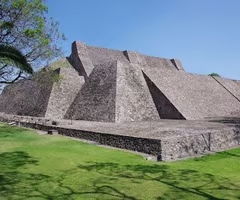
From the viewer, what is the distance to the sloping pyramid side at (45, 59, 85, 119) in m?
19.9

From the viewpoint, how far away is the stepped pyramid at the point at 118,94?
1678 centimetres

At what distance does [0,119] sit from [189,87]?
14.9 metres

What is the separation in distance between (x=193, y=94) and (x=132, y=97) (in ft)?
20.3

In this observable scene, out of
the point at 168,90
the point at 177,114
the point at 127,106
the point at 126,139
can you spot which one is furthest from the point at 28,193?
the point at 168,90

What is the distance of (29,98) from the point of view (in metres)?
23.3

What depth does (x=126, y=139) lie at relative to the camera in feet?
31.3

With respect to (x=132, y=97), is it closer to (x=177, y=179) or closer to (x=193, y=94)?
(x=193, y=94)

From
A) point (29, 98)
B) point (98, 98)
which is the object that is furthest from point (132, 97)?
point (29, 98)

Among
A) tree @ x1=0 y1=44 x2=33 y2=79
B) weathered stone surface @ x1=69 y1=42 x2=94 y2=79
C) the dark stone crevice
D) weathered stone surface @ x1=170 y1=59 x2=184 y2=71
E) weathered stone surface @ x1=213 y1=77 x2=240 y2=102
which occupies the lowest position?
the dark stone crevice

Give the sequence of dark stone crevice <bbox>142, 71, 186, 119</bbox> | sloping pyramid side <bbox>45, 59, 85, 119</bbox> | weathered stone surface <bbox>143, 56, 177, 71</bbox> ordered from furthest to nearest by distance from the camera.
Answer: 1. weathered stone surface <bbox>143, 56, 177, 71</bbox>
2. sloping pyramid side <bbox>45, 59, 85, 119</bbox>
3. dark stone crevice <bbox>142, 71, 186, 119</bbox>

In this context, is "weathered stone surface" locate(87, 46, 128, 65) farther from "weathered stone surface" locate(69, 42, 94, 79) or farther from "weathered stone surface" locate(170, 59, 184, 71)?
"weathered stone surface" locate(170, 59, 184, 71)

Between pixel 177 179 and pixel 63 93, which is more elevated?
pixel 63 93

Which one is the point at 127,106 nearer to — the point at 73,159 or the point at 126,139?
the point at 126,139

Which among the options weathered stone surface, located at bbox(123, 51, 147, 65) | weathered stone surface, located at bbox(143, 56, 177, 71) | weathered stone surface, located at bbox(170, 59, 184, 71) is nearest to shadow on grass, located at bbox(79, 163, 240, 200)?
weathered stone surface, located at bbox(123, 51, 147, 65)
